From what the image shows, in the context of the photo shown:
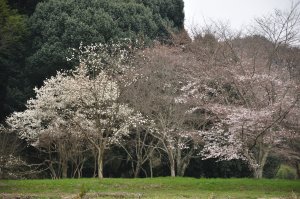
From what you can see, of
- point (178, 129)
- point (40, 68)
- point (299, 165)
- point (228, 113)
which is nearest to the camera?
point (228, 113)

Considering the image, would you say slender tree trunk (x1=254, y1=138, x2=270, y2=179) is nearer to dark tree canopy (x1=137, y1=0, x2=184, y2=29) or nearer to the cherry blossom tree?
the cherry blossom tree

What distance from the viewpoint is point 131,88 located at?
23109mm

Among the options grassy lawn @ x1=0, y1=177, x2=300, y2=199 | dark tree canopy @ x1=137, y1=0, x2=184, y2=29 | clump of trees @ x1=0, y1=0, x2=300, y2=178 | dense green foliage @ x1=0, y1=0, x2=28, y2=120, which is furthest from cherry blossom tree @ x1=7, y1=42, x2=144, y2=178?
dark tree canopy @ x1=137, y1=0, x2=184, y2=29

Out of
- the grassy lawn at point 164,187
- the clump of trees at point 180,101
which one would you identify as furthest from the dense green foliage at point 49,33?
the grassy lawn at point 164,187

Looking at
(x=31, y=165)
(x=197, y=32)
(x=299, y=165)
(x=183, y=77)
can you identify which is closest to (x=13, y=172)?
(x=31, y=165)

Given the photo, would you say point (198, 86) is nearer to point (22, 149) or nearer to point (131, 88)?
point (131, 88)

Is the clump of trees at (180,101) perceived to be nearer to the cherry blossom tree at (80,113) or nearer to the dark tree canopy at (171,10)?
the cherry blossom tree at (80,113)

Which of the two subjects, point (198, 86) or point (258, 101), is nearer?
point (258, 101)

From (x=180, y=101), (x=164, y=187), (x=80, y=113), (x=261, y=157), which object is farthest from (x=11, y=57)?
(x=261, y=157)

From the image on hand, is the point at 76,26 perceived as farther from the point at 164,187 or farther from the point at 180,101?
the point at 164,187

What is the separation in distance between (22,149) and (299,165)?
18.2 meters

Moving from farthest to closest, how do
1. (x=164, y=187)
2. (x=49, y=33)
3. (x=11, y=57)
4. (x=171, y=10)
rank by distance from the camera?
1. (x=171, y=10)
2. (x=11, y=57)
3. (x=49, y=33)
4. (x=164, y=187)

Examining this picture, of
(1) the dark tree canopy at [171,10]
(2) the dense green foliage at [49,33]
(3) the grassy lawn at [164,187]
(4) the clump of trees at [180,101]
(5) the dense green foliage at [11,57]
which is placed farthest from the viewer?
(1) the dark tree canopy at [171,10]

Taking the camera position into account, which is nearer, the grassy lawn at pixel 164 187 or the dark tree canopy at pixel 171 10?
the grassy lawn at pixel 164 187
